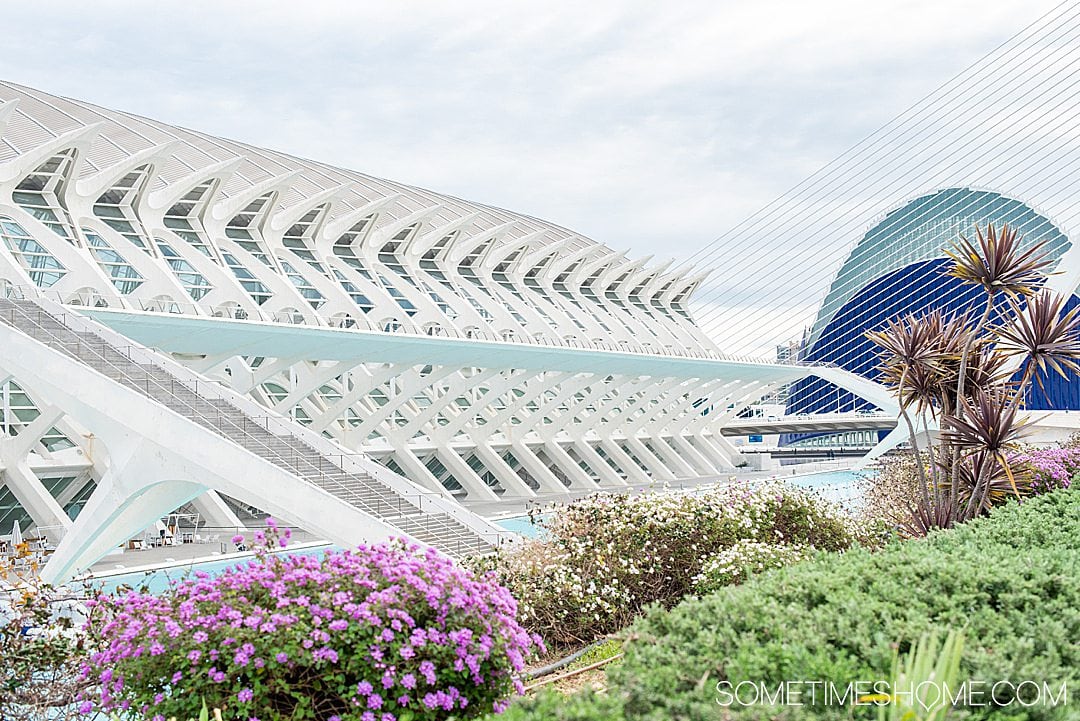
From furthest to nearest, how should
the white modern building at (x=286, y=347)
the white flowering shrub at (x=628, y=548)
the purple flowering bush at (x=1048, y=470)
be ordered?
the white modern building at (x=286, y=347), the purple flowering bush at (x=1048, y=470), the white flowering shrub at (x=628, y=548)

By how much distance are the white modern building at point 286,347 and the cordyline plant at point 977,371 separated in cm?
625

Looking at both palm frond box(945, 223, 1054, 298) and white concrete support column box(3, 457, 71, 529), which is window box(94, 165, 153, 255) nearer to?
white concrete support column box(3, 457, 71, 529)

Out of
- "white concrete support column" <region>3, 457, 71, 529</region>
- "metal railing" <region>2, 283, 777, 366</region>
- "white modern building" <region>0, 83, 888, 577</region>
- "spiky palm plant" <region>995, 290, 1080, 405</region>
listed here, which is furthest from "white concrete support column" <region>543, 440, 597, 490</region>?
"spiky palm plant" <region>995, 290, 1080, 405</region>

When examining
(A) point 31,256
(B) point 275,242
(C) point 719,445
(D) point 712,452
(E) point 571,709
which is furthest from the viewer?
(C) point 719,445

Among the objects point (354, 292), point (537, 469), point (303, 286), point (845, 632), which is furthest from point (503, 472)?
point (845, 632)

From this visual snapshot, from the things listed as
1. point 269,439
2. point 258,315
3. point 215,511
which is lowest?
point 215,511

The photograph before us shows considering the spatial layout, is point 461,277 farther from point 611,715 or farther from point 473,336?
point 611,715

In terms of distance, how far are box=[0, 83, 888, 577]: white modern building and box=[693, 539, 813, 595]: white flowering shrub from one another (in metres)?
6.31

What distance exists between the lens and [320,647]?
13.6 ft

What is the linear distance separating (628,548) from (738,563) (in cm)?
90

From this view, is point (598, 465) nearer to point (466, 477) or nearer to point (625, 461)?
point (625, 461)

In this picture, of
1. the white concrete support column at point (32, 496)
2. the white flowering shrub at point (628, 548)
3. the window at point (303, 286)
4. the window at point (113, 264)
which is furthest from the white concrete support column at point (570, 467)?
the white flowering shrub at point (628, 548)

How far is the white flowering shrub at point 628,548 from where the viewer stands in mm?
7527

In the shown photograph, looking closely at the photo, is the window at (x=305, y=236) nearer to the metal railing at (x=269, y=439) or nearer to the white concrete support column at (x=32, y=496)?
the white concrete support column at (x=32, y=496)
